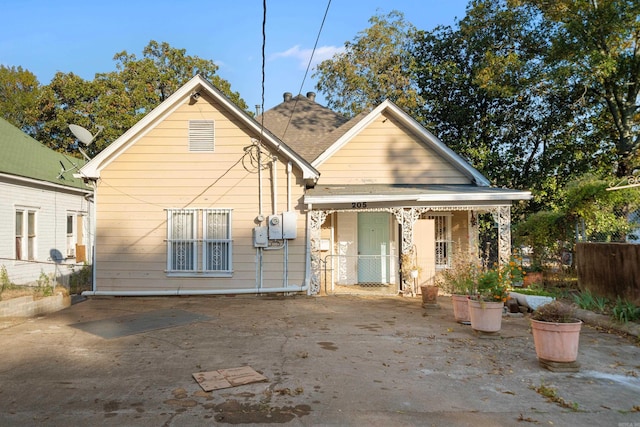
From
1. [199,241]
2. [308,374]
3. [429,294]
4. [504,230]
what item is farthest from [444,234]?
[308,374]

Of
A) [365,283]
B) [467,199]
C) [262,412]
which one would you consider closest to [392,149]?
[467,199]

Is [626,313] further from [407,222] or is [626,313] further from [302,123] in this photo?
[302,123]

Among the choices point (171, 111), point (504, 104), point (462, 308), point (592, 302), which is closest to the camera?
point (462, 308)

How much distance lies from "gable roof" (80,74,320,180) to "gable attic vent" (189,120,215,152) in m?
0.65

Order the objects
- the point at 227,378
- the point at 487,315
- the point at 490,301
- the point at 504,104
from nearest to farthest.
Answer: the point at 227,378, the point at 487,315, the point at 490,301, the point at 504,104

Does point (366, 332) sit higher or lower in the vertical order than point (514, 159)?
lower

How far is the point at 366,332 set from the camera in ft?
26.1

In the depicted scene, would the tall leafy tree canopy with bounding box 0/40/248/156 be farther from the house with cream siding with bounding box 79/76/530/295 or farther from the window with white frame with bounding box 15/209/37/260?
the house with cream siding with bounding box 79/76/530/295

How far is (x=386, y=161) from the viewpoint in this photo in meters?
14.1

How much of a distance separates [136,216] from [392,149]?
7657mm

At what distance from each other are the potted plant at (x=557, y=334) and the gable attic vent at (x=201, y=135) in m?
8.99

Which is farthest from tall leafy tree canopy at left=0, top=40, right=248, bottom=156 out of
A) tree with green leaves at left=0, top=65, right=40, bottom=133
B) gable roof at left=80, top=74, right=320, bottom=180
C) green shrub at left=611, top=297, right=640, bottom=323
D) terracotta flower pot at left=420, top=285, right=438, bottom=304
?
green shrub at left=611, top=297, right=640, bottom=323

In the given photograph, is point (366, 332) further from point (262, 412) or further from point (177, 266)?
point (177, 266)

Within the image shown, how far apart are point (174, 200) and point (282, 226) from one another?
2.96 m
